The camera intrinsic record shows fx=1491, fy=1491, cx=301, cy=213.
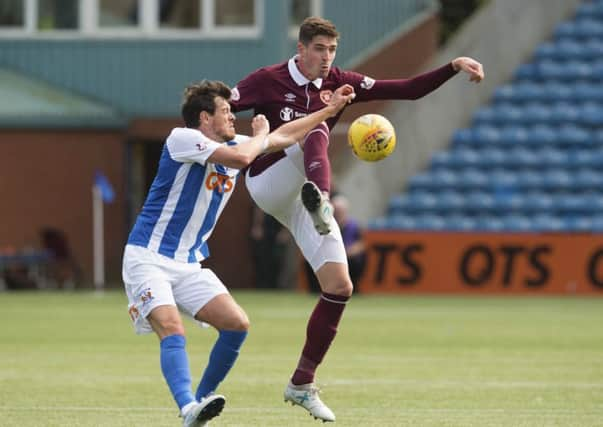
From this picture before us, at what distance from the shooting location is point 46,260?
2600 cm

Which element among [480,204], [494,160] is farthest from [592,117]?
[480,204]

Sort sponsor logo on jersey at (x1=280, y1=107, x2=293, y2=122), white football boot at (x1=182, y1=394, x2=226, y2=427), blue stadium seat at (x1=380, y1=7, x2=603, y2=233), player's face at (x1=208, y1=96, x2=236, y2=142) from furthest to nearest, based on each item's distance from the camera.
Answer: blue stadium seat at (x1=380, y1=7, x2=603, y2=233) → sponsor logo on jersey at (x1=280, y1=107, x2=293, y2=122) → player's face at (x1=208, y1=96, x2=236, y2=142) → white football boot at (x1=182, y1=394, x2=226, y2=427)

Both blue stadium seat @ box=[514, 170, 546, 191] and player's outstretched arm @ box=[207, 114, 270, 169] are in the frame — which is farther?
blue stadium seat @ box=[514, 170, 546, 191]

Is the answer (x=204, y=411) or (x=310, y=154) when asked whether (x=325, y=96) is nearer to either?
(x=310, y=154)

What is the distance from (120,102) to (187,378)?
65.5 feet

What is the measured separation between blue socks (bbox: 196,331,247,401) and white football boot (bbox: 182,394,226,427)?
903 mm

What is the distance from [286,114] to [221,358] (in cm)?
168

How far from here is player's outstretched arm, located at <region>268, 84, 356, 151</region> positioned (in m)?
8.07

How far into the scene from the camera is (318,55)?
8.95m

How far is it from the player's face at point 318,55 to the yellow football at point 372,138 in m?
0.40

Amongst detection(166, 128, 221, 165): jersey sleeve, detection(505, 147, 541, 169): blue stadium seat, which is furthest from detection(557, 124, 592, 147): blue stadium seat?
detection(166, 128, 221, 165): jersey sleeve

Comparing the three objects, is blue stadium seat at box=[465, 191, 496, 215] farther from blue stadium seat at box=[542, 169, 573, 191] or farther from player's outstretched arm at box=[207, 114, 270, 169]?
player's outstretched arm at box=[207, 114, 270, 169]

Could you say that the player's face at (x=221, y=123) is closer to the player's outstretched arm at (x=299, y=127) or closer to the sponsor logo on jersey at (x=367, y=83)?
the player's outstretched arm at (x=299, y=127)

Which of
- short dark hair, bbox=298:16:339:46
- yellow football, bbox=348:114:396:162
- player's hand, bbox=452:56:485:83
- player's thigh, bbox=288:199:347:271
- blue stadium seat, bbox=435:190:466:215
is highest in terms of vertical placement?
short dark hair, bbox=298:16:339:46
